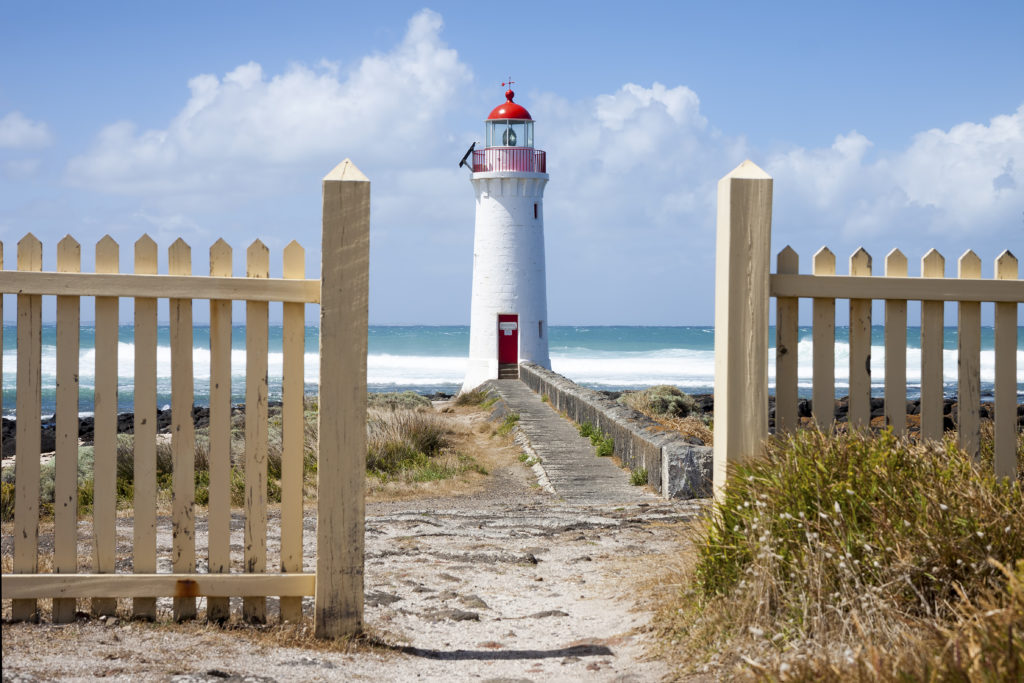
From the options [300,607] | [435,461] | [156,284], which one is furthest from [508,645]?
[435,461]

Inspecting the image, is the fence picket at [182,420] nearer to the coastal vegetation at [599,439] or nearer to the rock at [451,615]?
the rock at [451,615]

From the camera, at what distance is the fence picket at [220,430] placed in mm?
3848

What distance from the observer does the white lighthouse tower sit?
27344mm

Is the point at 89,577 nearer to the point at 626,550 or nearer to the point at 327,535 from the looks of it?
the point at 327,535

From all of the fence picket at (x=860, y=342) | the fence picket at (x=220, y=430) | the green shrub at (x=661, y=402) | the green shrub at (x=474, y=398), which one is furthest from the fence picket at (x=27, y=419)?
the green shrub at (x=474, y=398)

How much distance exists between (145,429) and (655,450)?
16.2 feet

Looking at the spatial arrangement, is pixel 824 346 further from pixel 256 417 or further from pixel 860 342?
pixel 256 417

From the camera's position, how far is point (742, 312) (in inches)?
164

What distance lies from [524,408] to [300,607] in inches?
476

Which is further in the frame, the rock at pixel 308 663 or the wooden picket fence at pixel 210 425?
the wooden picket fence at pixel 210 425

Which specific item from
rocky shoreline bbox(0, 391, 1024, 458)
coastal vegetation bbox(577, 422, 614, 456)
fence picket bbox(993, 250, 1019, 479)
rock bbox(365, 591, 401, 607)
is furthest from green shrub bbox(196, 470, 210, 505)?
fence picket bbox(993, 250, 1019, 479)

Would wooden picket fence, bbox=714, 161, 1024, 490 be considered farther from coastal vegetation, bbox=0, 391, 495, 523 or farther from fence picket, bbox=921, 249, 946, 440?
coastal vegetation, bbox=0, 391, 495, 523

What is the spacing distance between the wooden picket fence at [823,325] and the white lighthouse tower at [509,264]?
22797 millimetres

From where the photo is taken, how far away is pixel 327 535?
12.6 feet
